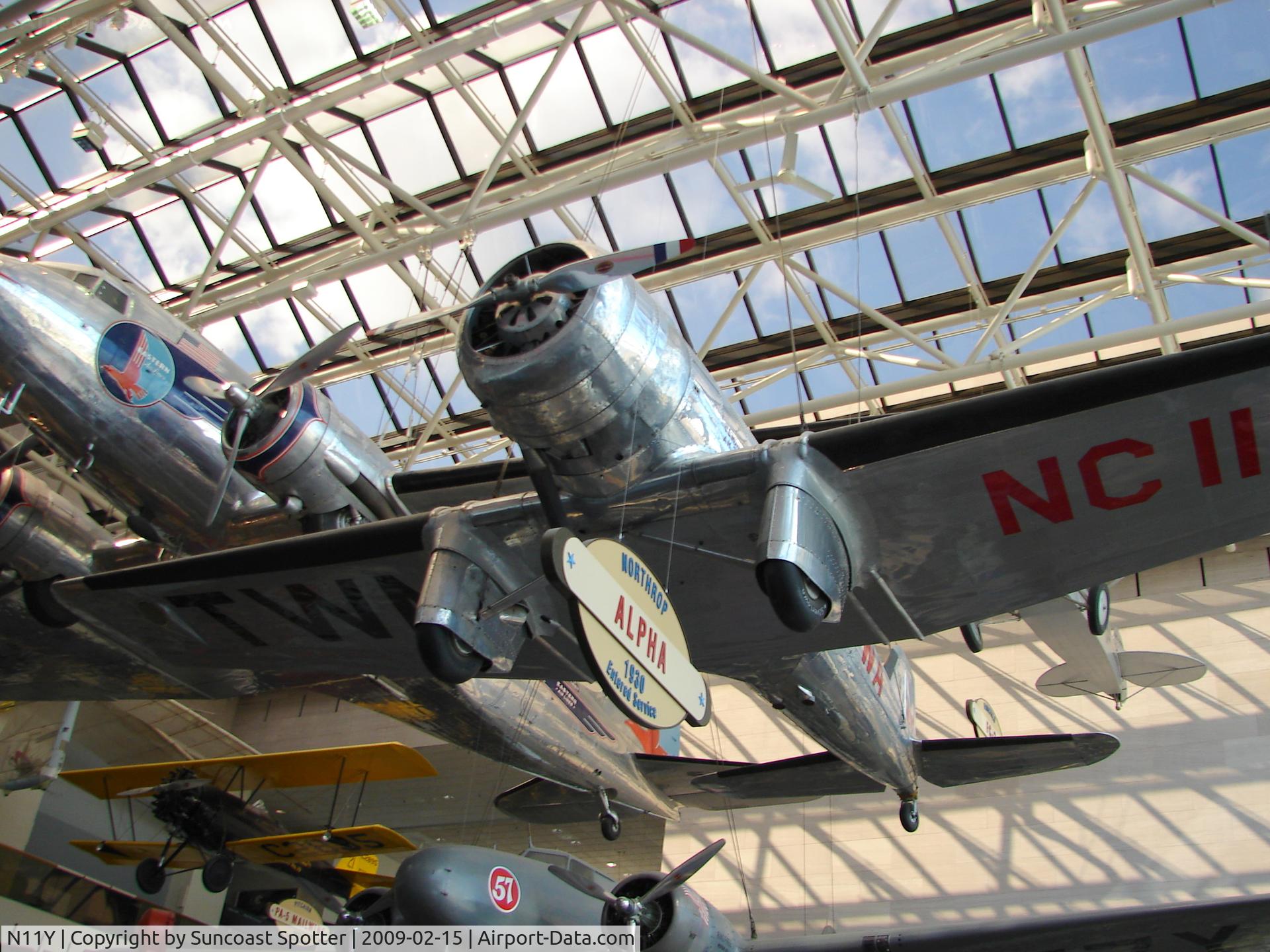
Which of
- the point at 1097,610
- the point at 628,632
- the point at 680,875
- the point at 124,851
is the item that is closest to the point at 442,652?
the point at 628,632

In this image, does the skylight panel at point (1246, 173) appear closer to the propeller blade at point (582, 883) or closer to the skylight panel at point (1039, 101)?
the skylight panel at point (1039, 101)

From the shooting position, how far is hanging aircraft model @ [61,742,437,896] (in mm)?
14625

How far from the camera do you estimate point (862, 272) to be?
16.5 metres

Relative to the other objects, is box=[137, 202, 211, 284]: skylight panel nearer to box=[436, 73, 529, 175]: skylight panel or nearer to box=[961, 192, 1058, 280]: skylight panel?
box=[436, 73, 529, 175]: skylight panel

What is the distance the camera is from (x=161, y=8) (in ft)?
47.2

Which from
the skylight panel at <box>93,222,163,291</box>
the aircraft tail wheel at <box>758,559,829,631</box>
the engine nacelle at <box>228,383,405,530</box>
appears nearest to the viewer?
the aircraft tail wheel at <box>758,559,829,631</box>

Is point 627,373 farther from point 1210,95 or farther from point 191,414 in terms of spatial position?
point 1210,95

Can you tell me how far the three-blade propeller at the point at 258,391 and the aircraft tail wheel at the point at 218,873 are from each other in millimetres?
8862

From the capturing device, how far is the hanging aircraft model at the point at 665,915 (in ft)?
27.6

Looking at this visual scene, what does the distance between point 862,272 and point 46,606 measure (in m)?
12.0

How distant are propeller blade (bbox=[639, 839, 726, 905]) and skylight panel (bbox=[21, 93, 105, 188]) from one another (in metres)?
13.9

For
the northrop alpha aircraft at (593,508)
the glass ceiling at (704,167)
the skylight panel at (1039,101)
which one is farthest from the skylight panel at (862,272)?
the northrop alpha aircraft at (593,508)

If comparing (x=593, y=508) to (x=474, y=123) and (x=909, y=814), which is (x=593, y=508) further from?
(x=474, y=123)

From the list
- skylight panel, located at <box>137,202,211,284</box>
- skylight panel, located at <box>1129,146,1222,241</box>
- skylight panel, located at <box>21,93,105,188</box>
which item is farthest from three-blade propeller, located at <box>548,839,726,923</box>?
skylight panel, located at <box>21,93,105,188</box>
